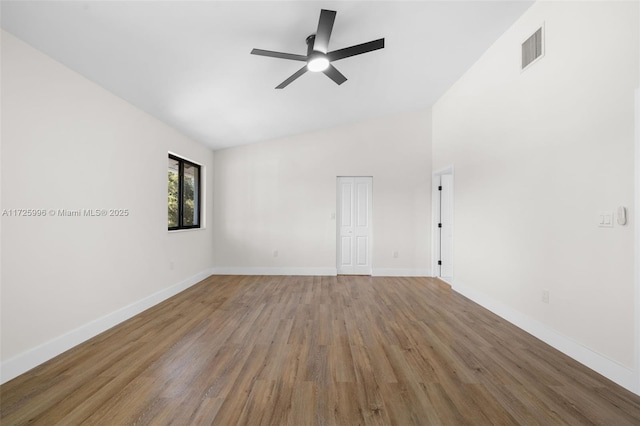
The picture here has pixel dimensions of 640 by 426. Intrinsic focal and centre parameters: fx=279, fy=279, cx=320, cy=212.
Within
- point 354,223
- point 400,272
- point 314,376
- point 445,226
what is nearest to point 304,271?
point 354,223

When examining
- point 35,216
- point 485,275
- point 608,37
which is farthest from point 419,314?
point 35,216

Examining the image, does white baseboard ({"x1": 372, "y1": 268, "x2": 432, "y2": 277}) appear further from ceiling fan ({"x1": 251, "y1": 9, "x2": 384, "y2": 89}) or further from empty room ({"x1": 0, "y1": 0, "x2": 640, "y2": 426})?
ceiling fan ({"x1": 251, "y1": 9, "x2": 384, "y2": 89})

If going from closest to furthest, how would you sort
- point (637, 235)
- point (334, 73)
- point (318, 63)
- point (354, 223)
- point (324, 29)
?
point (637, 235) < point (324, 29) < point (318, 63) < point (334, 73) < point (354, 223)

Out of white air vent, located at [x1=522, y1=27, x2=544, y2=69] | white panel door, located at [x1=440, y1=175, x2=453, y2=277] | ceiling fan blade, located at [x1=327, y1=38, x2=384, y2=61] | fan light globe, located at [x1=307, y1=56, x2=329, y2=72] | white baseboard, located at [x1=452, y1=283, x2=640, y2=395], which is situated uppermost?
white air vent, located at [x1=522, y1=27, x2=544, y2=69]

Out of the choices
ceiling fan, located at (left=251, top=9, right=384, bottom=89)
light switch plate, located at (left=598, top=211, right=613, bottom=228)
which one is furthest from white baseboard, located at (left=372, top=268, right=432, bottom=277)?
ceiling fan, located at (left=251, top=9, right=384, bottom=89)

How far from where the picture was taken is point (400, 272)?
5.78 meters

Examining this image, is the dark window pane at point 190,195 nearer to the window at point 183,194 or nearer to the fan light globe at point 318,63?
the window at point 183,194

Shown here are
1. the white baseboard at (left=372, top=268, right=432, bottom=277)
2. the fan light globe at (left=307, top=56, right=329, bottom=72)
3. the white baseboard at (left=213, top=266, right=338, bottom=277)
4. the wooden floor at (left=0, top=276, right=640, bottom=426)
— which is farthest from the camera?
the white baseboard at (left=213, top=266, right=338, bottom=277)

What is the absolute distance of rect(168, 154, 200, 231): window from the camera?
4.62 metres

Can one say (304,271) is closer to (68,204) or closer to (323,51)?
(68,204)

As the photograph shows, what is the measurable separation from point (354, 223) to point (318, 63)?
148 inches

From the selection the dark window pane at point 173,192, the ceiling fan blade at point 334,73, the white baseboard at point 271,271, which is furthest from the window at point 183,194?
the ceiling fan blade at point 334,73

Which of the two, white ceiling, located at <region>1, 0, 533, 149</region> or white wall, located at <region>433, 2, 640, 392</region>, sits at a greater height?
white ceiling, located at <region>1, 0, 533, 149</region>

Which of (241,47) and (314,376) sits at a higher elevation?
(241,47)
